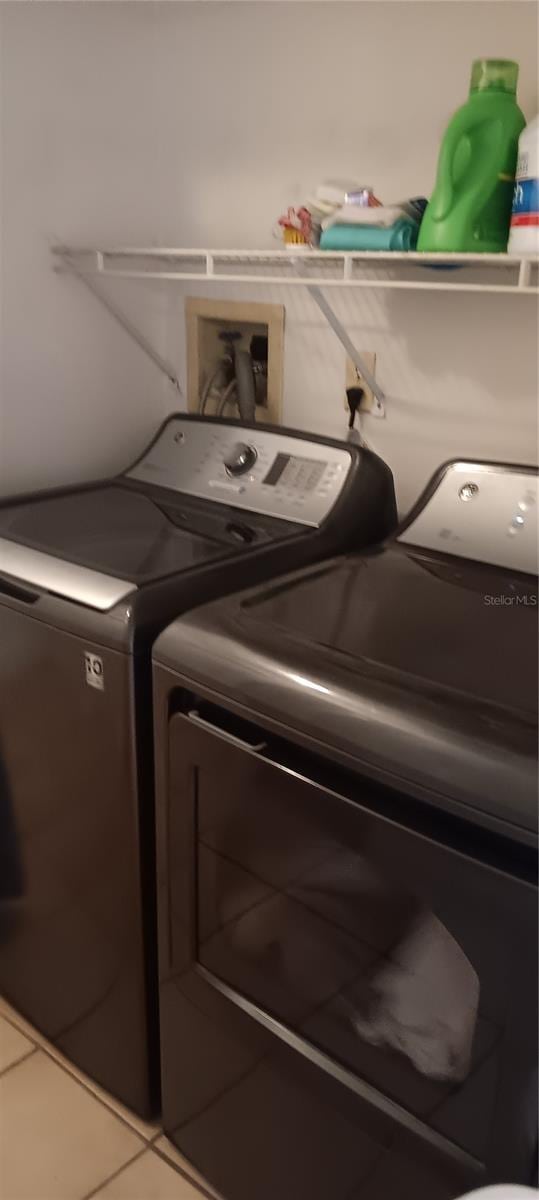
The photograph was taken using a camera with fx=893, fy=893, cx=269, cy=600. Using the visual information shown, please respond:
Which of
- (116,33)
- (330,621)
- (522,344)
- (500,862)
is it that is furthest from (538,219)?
(116,33)

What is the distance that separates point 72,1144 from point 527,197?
5.28ft

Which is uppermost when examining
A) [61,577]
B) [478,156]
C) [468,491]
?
[478,156]

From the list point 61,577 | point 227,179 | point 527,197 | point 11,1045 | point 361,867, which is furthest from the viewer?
point 227,179

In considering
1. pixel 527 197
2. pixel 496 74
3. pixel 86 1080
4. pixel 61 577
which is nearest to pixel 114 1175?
pixel 86 1080

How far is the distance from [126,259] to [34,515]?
0.64 metres

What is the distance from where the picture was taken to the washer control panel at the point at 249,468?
4.99 ft

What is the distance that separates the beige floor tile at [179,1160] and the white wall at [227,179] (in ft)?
3.95

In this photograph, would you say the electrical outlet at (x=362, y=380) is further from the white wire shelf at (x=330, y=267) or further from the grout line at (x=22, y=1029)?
the grout line at (x=22, y=1029)

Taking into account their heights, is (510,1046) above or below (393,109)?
below

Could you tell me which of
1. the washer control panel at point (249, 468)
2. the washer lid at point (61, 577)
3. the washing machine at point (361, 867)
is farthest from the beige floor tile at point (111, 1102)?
the washer control panel at point (249, 468)

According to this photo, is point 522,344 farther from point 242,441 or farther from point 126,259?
point 126,259

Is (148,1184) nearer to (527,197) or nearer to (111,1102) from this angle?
(111,1102)

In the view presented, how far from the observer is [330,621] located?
1123 millimetres

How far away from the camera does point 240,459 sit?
1.63 m
